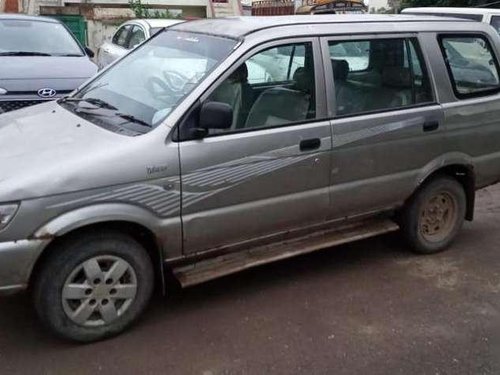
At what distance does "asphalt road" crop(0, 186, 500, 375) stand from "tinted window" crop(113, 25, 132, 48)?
7.35m

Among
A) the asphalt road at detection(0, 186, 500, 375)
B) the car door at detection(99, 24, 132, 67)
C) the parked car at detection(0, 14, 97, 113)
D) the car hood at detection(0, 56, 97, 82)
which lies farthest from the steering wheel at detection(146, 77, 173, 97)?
the car door at detection(99, 24, 132, 67)

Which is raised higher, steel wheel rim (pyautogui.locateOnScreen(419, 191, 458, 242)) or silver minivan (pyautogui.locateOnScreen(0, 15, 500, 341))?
silver minivan (pyautogui.locateOnScreen(0, 15, 500, 341))

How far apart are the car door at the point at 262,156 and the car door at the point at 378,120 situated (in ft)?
0.42

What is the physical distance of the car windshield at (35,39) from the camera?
24.7 feet

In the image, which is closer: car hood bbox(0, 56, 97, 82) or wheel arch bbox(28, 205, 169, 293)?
wheel arch bbox(28, 205, 169, 293)

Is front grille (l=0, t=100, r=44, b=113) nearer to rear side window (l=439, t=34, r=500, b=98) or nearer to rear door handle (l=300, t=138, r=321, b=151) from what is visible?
rear door handle (l=300, t=138, r=321, b=151)

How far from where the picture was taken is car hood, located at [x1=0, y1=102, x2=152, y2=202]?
3.01 meters

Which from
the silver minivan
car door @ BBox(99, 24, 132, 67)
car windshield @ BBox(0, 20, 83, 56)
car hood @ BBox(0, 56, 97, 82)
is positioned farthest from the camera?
Result: car door @ BBox(99, 24, 132, 67)

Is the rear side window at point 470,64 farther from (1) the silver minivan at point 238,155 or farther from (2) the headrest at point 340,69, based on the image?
(2) the headrest at point 340,69

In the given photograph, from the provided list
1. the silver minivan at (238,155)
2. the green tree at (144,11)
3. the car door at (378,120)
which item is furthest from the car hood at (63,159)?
the green tree at (144,11)

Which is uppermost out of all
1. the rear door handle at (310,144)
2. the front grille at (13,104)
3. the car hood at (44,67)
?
the car hood at (44,67)

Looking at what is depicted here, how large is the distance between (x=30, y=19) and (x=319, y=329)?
6.42m

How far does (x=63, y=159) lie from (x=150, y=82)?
971 millimetres

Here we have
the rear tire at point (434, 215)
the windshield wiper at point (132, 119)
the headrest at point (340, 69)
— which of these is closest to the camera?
the windshield wiper at point (132, 119)
